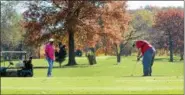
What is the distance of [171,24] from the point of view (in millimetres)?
105938

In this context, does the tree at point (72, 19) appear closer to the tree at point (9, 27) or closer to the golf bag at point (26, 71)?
the golf bag at point (26, 71)

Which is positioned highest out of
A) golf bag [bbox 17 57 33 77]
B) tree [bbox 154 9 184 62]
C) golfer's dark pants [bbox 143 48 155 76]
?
tree [bbox 154 9 184 62]

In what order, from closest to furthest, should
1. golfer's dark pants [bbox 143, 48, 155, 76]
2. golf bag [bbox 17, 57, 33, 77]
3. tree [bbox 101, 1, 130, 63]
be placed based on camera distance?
golfer's dark pants [bbox 143, 48, 155, 76], golf bag [bbox 17, 57, 33, 77], tree [bbox 101, 1, 130, 63]

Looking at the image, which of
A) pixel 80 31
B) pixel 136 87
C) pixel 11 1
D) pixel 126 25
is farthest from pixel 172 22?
pixel 136 87

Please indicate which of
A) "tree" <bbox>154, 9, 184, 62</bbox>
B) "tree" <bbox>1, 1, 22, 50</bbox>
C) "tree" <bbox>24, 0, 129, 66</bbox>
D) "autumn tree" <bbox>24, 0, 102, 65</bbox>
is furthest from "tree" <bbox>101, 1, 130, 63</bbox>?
"tree" <bbox>1, 1, 22, 50</bbox>

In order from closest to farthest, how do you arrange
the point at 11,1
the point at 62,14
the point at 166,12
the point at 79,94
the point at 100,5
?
the point at 79,94 < the point at 62,14 < the point at 100,5 < the point at 11,1 < the point at 166,12

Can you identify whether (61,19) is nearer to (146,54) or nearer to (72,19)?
(72,19)

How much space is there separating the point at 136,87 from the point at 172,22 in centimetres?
9308

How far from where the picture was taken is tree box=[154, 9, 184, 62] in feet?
341

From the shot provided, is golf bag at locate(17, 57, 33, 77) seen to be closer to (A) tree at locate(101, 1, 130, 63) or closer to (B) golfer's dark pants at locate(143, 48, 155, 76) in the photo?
(B) golfer's dark pants at locate(143, 48, 155, 76)

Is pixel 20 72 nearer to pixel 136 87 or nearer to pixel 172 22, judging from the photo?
pixel 136 87

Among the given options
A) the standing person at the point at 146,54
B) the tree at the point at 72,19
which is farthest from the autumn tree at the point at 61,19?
the standing person at the point at 146,54

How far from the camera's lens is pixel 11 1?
337ft

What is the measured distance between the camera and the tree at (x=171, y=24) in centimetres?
10400
